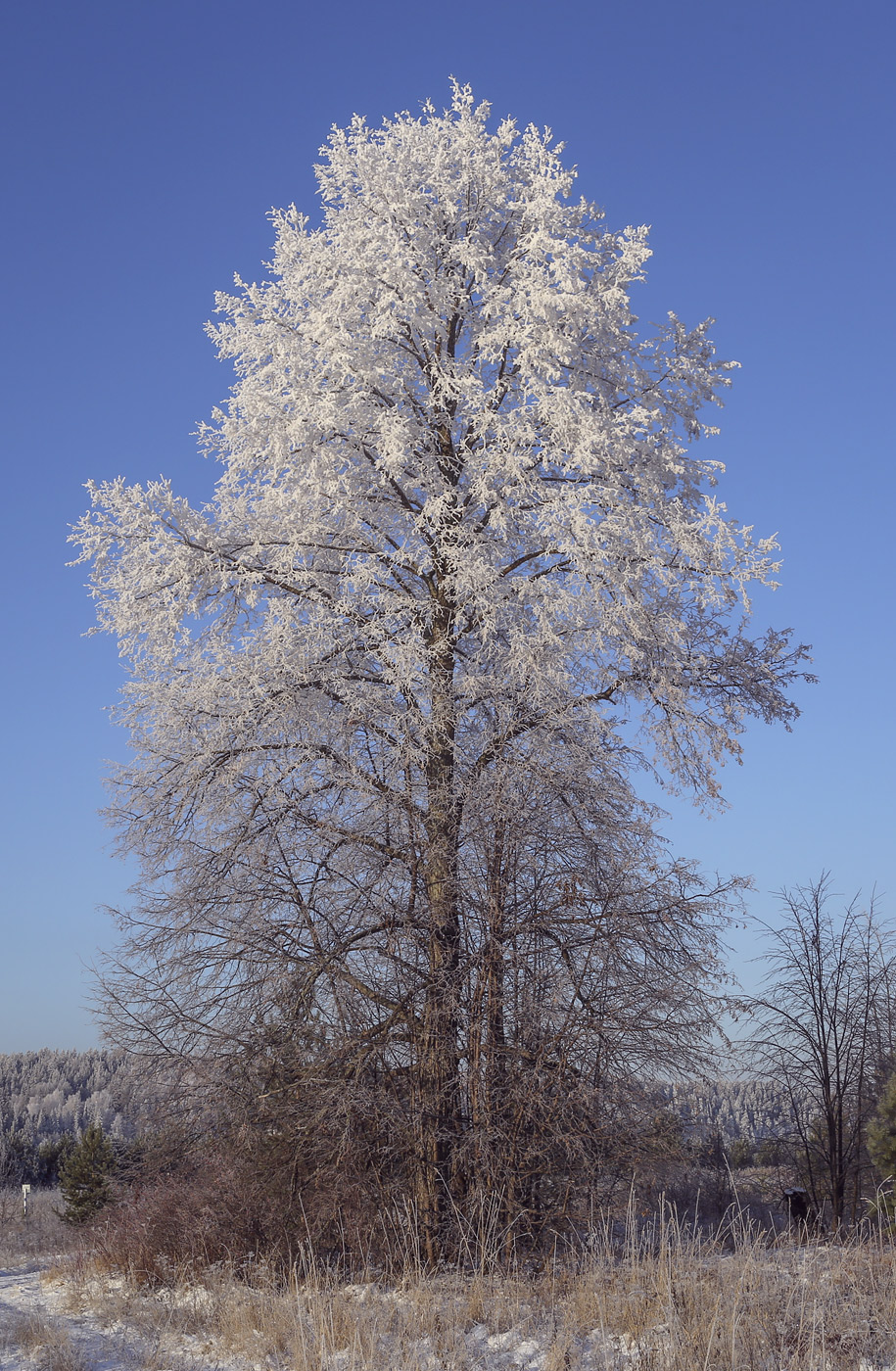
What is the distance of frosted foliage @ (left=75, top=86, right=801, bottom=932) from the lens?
384 inches

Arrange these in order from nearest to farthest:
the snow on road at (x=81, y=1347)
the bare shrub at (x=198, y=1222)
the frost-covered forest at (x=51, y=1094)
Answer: the snow on road at (x=81, y=1347)
the bare shrub at (x=198, y=1222)
the frost-covered forest at (x=51, y=1094)

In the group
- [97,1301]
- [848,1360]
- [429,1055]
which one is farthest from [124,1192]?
[848,1360]

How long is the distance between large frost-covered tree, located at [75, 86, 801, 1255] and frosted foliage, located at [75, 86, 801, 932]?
0.04 metres

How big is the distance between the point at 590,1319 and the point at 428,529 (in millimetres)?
6881

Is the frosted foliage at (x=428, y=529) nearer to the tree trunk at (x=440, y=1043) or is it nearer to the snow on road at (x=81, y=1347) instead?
the tree trunk at (x=440, y=1043)

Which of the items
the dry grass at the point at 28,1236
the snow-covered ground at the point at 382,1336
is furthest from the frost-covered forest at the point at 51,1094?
the snow-covered ground at the point at 382,1336

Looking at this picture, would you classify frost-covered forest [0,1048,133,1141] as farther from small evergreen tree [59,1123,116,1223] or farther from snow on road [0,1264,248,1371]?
snow on road [0,1264,248,1371]

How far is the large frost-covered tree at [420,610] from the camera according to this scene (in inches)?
346

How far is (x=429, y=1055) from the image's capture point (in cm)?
806

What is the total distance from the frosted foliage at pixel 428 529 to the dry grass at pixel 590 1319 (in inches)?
154

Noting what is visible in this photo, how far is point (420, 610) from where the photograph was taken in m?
10.2

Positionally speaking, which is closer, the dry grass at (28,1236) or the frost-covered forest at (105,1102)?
the frost-covered forest at (105,1102)

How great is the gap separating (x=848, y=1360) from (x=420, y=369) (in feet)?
30.9

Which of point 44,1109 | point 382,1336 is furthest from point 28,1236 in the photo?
point 44,1109
